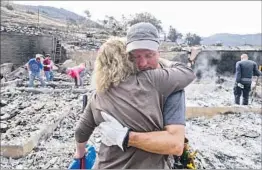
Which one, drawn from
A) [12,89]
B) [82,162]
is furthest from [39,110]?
[82,162]

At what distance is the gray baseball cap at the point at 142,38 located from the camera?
181 centimetres

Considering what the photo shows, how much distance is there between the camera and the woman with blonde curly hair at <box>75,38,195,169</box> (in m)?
1.77

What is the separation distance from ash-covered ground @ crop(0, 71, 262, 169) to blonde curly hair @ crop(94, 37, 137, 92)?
3236 mm

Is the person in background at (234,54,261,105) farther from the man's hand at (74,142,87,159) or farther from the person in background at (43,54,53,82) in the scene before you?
the person in background at (43,54,53,82)

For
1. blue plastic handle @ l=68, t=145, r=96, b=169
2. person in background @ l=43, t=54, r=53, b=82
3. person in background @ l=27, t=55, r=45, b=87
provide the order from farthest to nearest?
person in background @ l=43, t=54, r=53, b=82, person in background @ l=27, t=55, r=45, b=87, blue plastic handle @ l=68, t=145, r=96, b=169

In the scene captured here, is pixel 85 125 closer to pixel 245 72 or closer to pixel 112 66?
pixel 112 66

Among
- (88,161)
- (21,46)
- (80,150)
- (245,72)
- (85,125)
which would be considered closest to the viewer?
(85,125)

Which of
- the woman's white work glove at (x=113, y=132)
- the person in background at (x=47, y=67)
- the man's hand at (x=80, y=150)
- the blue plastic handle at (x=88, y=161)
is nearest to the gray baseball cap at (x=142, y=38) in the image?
the woman's white work glove at (x=113, y=132)

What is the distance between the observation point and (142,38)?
72.1 inches

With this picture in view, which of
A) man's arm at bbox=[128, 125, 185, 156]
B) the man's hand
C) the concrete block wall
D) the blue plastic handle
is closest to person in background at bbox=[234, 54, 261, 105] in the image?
the blue plastic handle

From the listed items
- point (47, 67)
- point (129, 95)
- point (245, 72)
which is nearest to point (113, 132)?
point (129, 95)

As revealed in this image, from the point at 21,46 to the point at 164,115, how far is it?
798 inches

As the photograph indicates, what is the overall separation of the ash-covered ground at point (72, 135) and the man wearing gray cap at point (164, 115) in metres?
3.29

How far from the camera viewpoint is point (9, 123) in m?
7.36
